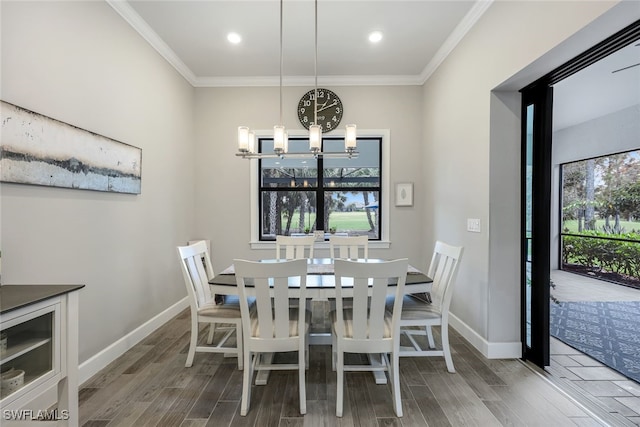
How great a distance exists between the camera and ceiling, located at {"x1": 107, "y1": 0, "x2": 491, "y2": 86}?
2.76 meters

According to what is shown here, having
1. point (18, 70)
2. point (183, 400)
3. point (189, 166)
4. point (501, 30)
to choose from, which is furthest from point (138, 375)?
point (501, 30)

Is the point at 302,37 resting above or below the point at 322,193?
above

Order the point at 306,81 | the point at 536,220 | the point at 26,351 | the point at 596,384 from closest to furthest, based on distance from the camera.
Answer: the point at 26,351, the point at 596,384, the point at 536,220, the point at 306,81

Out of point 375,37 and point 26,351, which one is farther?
point 375,37

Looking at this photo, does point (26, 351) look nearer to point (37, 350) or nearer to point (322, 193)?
point (37, 350)

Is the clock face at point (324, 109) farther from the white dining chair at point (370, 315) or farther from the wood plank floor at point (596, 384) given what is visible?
the wood plank floor at point (596, 384)

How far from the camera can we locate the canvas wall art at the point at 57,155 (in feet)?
5.67

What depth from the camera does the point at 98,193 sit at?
243cm

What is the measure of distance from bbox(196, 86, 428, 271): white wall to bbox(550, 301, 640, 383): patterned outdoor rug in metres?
1.73

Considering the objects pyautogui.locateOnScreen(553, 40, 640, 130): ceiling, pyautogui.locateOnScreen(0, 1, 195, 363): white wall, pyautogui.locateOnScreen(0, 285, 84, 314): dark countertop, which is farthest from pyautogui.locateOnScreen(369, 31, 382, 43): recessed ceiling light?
pyautogui.locateOnScreen(0, 285, 84, 314): dark countertop

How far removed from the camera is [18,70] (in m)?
1.79

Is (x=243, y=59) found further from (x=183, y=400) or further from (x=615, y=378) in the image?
(x=615, y=378)

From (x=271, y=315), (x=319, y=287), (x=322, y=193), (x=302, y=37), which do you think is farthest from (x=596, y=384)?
(x=302, y=37)

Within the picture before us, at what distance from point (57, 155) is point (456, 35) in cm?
367
